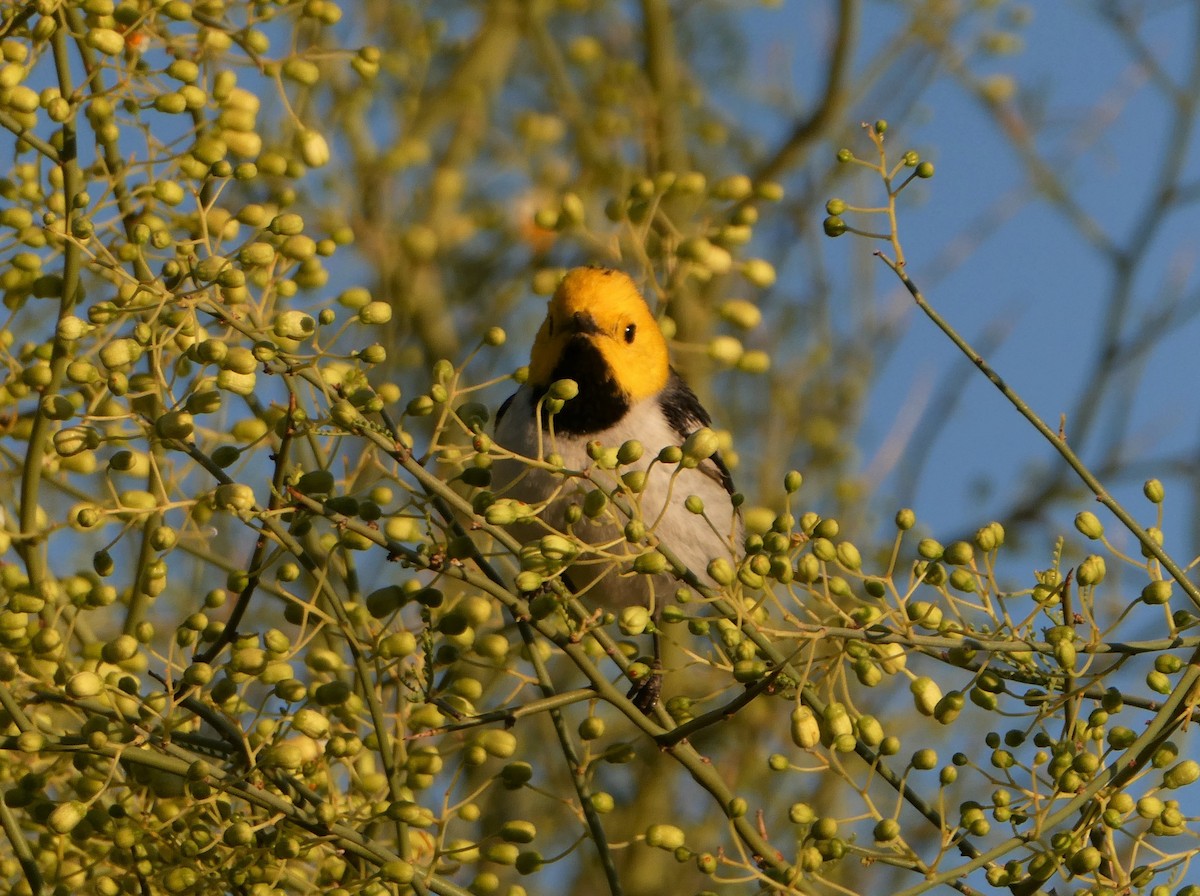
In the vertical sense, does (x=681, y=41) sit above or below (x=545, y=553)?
above

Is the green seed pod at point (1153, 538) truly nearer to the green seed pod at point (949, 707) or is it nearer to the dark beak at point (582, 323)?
the green seed pod at point (949, 707)

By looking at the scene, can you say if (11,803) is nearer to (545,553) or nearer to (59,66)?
(545,553)

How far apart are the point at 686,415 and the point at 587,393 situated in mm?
331

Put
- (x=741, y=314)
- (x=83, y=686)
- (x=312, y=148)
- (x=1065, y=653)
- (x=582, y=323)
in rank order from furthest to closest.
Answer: (x=582, y=323) < (x=741, y=314) < (x=312, y=148) < (x=83, y=686) < (x=1065, y=653)

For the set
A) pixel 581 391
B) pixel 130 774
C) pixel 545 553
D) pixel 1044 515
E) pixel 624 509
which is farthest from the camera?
pixel 1044 515

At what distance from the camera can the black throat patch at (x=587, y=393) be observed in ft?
12.1

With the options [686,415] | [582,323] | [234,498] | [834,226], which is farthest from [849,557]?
[686,415]

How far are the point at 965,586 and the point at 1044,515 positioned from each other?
3222 mm

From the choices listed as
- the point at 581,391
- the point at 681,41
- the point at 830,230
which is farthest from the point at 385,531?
the point at 681,41

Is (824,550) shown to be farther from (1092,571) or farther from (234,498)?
(234,498)

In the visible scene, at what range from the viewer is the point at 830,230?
6.36 feet

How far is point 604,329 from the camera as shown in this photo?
A: 369cm

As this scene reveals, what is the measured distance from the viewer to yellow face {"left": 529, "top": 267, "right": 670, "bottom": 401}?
3633mm

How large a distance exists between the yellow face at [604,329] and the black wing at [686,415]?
0.07 m
